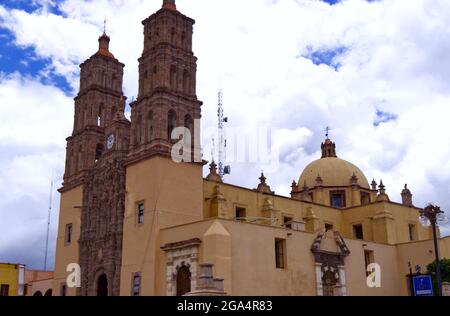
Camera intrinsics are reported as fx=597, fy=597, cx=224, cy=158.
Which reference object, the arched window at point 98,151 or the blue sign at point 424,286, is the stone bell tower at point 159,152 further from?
the blue sign at point 424,286

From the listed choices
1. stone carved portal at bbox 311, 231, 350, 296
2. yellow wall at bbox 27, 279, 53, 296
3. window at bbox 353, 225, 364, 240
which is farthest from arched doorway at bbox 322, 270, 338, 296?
yellow wall at bbox 27, 279, 53, 296

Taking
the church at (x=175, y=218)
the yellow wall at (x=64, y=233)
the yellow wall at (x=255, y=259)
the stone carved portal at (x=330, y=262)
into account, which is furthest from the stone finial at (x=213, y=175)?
the yellow wall at (x=64, y=233)

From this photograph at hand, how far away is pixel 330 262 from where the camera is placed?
3622cm

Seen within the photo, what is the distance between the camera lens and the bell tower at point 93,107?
43656 millimetres

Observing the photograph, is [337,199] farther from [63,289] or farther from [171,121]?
[63,289]

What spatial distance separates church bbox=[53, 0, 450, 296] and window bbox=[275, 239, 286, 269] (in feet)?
0.20

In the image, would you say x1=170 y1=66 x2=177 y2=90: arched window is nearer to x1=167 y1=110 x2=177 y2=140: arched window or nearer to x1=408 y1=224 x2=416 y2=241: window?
x1=167 y1=110 x2=177 y2=140: arched window

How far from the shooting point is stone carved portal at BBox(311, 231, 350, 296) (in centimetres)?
3544

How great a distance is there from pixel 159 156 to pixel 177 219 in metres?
3.90

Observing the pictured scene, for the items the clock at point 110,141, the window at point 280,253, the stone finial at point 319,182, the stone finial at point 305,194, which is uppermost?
the stone finial at point 319,182

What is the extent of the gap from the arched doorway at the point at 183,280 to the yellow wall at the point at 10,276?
20.1 metres

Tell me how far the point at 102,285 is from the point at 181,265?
830 centimetres

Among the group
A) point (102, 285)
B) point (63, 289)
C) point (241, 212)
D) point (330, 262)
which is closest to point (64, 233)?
point (63, 289)
